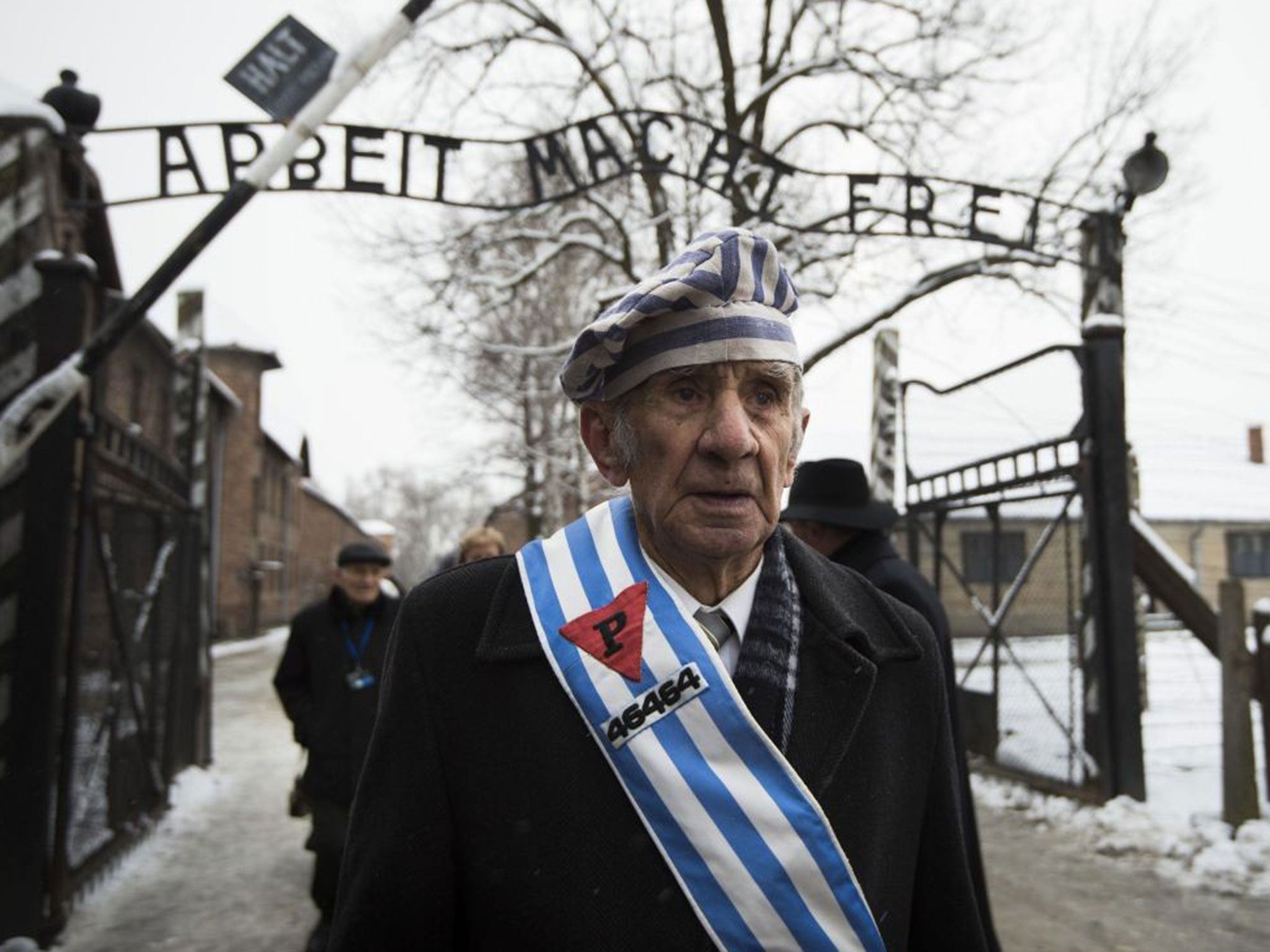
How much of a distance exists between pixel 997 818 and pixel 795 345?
21.4 feet

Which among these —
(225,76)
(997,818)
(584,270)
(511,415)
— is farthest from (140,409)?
(511,415)

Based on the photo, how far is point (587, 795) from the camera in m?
1.51

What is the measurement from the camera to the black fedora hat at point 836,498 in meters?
4.15

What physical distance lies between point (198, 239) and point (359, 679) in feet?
7.32

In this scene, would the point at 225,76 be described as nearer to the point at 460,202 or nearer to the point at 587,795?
the point at 460,202

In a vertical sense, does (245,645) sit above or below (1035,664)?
below

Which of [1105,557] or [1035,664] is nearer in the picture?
[1105,557]

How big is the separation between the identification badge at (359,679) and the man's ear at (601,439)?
344 centimetres

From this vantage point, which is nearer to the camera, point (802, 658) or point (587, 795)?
point (587, 795)

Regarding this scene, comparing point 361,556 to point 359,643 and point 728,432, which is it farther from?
point 728,432

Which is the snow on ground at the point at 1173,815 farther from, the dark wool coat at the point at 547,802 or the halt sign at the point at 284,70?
the halt sign at the point at 284,70

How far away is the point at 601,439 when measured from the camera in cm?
183

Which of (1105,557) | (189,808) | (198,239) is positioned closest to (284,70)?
(198,239)

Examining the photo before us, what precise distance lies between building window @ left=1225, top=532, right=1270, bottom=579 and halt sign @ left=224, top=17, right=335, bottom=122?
3019 centimetres
